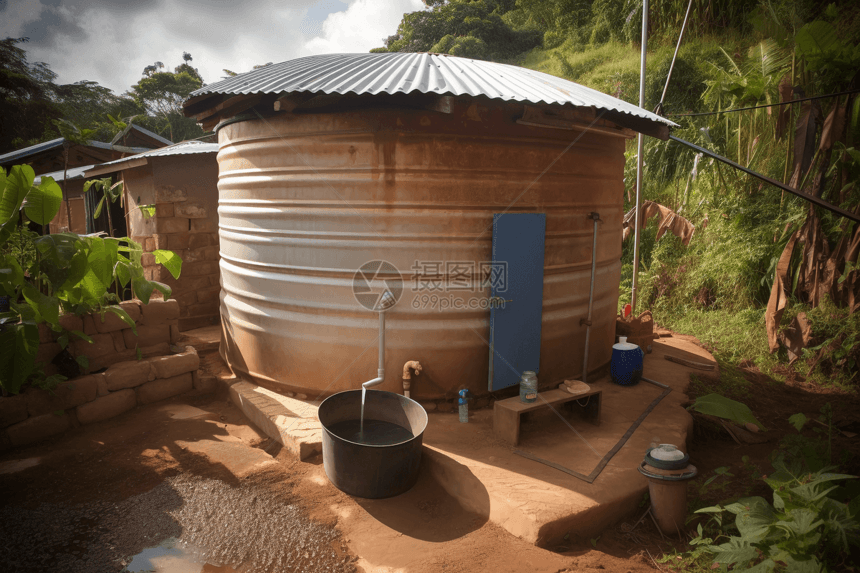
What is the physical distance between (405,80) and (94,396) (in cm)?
487

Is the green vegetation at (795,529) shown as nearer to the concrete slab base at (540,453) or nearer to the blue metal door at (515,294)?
the concrete slab base at (540,453)

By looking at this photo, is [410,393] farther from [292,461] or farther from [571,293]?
[571,293]

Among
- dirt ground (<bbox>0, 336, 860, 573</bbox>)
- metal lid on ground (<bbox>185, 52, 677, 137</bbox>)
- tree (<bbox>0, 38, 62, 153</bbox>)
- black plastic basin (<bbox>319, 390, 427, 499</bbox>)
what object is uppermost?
tree (<bbox>0, 38, 62, 153</bbox>)

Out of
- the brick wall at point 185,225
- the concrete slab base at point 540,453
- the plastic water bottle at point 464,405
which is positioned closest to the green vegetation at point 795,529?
the concrete slab base at point 540,453

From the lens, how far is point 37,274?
5027 mm

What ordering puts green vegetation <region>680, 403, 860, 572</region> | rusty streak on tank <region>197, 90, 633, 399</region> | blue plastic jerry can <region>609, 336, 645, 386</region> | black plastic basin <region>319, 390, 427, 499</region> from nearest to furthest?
green vegetation <region>680, 403, 860, 572</region>
black plastic basin <region>319, 390, 427, 499</region>
rusty streak on tank <region>197, 90, 633, 399</region>
blue plastic jerry can <region>609, 336, 645, 386</region>

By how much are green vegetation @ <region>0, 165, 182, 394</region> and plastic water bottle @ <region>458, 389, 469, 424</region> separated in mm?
3831

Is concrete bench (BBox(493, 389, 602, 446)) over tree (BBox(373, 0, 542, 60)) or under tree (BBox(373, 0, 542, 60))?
under

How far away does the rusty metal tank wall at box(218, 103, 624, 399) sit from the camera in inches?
204

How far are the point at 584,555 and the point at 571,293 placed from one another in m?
3.15

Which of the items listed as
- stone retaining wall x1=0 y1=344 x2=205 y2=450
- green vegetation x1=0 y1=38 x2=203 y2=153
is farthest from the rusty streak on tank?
green vegetation x1=0 y1=38 x2=203 y2=153

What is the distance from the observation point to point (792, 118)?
9.59 meters

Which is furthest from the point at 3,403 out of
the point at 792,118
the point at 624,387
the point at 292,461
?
the point at 792,118

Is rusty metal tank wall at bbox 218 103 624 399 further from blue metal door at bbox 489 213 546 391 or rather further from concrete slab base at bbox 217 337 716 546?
concrete slab base at bbox 217 337 716 546
